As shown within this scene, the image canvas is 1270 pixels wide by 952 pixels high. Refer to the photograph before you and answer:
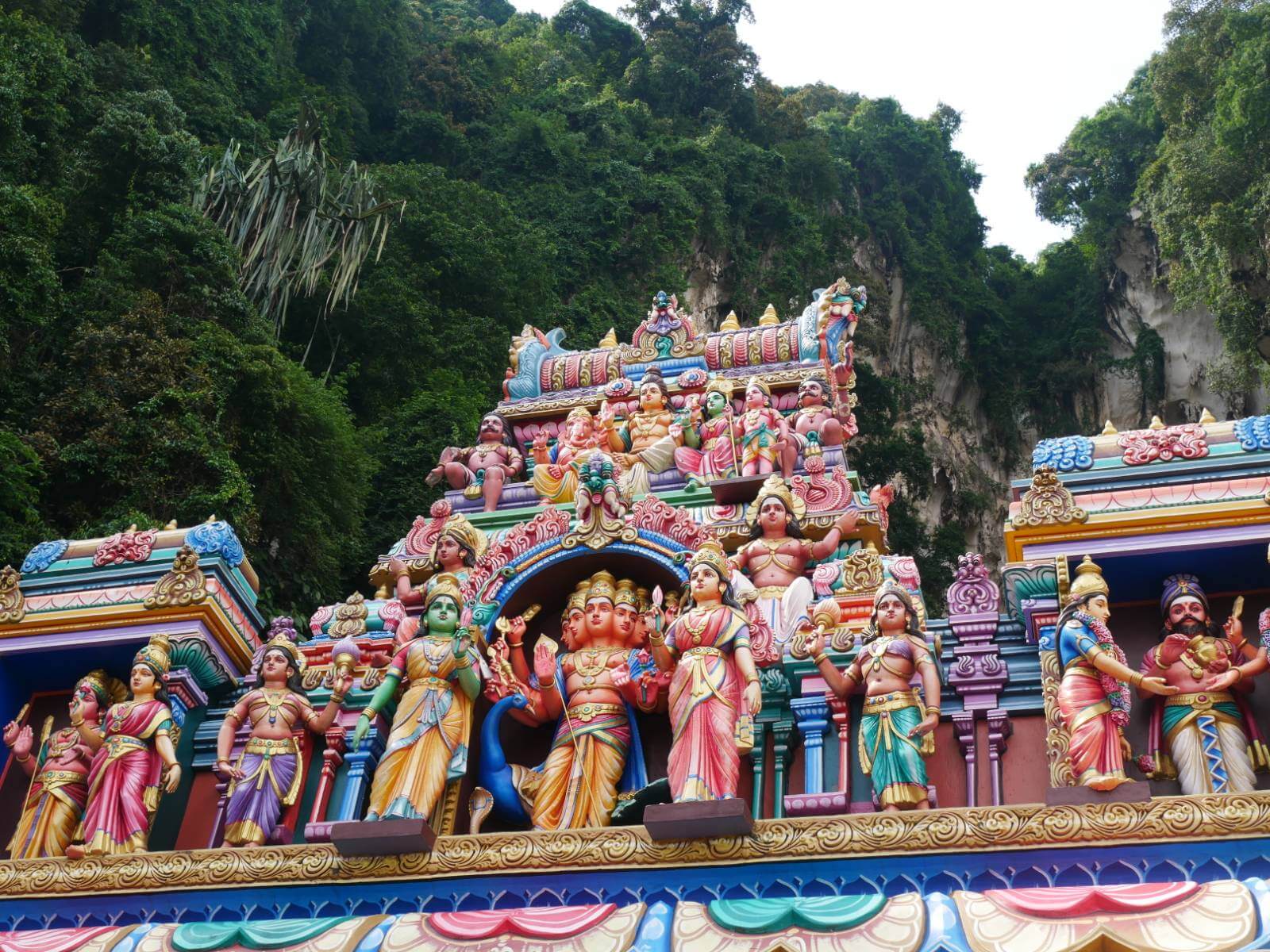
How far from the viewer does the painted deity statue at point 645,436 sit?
43.7 feet

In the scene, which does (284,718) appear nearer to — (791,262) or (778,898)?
(778,898)

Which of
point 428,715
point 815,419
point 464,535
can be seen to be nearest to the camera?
point 428,715

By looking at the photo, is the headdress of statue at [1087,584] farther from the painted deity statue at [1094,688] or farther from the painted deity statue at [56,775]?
the painted deity statue at [56,775]

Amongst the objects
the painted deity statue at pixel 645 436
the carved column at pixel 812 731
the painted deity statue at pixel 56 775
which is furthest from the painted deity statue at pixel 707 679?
the painted deity statue at pixel 56 775

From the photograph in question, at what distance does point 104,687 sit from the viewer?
35.2 ft

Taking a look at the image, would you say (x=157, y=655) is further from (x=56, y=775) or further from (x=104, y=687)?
(x=56, y=775)

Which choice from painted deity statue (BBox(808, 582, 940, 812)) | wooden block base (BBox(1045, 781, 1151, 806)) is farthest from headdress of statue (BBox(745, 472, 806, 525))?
wooden block base (BBox(1045, 781, 1151, 806))

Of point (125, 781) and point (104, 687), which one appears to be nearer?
point (125, 781)

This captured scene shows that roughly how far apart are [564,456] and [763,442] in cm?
206

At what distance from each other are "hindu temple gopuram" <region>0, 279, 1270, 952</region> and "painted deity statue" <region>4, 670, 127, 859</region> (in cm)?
3

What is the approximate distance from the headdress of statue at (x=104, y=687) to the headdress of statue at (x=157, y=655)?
336 millimetres

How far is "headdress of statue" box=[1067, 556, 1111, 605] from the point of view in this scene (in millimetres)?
8773

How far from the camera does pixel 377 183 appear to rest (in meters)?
28.4

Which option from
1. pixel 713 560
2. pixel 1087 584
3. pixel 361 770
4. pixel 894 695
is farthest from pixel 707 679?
pixel 361 770
